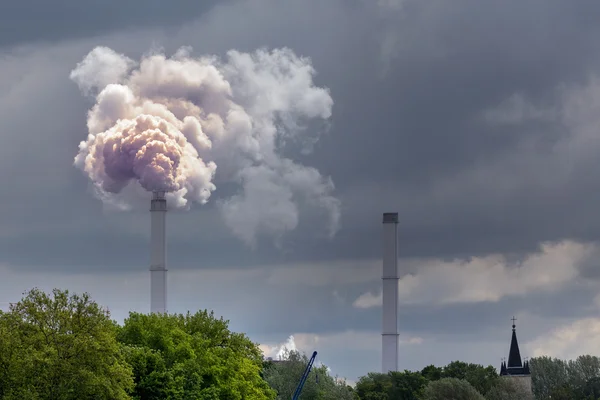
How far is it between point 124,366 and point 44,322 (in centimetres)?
794

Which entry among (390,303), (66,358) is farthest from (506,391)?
(66,358)

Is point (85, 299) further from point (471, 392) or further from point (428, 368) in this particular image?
point (428, 368)

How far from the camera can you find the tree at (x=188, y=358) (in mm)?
99500

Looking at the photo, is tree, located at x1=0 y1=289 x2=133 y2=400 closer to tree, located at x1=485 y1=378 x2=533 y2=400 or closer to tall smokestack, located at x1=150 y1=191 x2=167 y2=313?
tall smokestack, located at x1=150 y1=191 x2=167 y2=313

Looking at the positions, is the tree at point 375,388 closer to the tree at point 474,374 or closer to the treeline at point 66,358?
the tree at point 474,374

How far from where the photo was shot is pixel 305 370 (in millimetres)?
167375

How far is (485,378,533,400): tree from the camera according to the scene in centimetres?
17450

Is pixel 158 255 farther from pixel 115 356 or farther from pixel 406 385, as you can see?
pixel 115 356

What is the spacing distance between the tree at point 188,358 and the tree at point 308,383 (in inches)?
1429

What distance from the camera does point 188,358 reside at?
348 ft

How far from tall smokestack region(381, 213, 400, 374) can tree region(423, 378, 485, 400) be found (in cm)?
2702

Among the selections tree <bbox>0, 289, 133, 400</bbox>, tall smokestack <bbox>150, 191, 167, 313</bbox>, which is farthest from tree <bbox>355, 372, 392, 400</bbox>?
tree <bbox>0, 289, 133, 400</bbox>

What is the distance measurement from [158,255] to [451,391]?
4263 cm

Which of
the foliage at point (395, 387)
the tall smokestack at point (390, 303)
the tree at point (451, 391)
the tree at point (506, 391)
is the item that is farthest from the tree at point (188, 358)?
the tall smokestack at point (390, 303)
